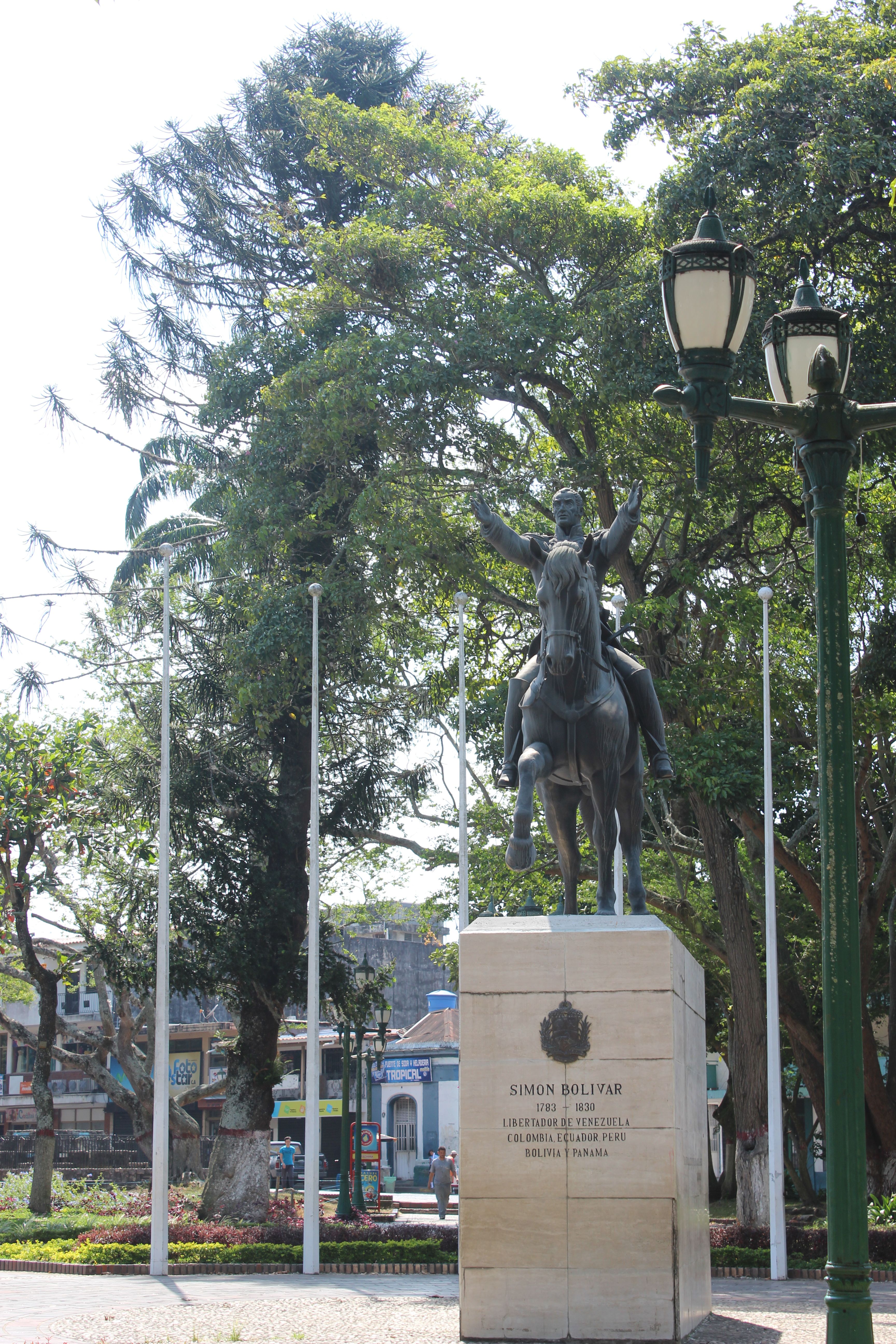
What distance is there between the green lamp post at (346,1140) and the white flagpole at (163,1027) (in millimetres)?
4938

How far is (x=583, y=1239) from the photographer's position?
8.29 meters

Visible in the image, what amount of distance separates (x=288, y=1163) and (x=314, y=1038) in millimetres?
21191

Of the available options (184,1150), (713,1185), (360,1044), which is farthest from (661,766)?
(713,1185)

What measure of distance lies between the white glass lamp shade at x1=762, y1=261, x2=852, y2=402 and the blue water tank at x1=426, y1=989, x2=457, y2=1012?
46940 millimetres

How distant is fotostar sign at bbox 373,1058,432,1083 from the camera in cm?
4753

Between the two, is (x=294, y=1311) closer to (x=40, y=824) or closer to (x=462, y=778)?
(x=462, y=778)

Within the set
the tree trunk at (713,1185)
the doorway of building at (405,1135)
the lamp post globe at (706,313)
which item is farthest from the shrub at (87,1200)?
the lamp post globe at (706,313)

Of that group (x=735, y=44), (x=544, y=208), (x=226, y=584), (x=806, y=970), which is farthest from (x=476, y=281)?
(x=806, y=970)

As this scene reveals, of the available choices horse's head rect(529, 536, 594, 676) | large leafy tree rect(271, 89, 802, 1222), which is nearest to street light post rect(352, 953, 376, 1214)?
large leafy tree rect(271, 89, 802, 1222)

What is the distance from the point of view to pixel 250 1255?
1891 centimetres

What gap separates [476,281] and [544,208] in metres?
2.05

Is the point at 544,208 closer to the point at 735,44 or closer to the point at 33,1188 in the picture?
the point at 735,44

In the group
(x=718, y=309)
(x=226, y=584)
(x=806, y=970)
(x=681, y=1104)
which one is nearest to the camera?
(x=718, y=309)

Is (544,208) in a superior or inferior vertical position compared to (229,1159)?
superior
